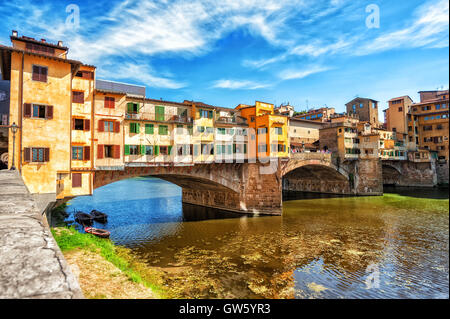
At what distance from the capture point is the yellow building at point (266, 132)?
36812 millimetres

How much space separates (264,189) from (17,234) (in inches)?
1341

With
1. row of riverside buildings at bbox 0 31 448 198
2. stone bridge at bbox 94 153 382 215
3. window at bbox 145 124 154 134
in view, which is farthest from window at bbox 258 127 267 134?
window at bbox 145 124 154 134

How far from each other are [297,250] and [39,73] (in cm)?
2552

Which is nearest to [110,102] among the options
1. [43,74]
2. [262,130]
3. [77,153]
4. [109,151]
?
[109,151]

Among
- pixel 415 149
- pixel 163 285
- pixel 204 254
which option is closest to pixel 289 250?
pixel 204 254

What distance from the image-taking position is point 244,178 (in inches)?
1495

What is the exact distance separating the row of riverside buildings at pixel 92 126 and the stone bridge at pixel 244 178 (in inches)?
64.3

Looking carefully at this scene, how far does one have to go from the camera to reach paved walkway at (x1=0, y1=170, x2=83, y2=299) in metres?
2.74

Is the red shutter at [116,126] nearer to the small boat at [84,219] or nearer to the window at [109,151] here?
the window at [109,151]

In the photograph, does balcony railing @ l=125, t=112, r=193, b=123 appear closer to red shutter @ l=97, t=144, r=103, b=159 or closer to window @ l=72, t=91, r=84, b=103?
red shutter @ l=97, t=144, r=103, b=159

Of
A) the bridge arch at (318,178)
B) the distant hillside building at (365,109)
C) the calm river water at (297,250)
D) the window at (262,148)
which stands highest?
the distant hillside building at (365,109)

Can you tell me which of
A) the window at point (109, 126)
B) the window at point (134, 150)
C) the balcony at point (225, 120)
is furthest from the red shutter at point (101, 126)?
the balcony at point (225, 120)

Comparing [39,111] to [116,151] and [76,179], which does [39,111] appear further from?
[116,151]
